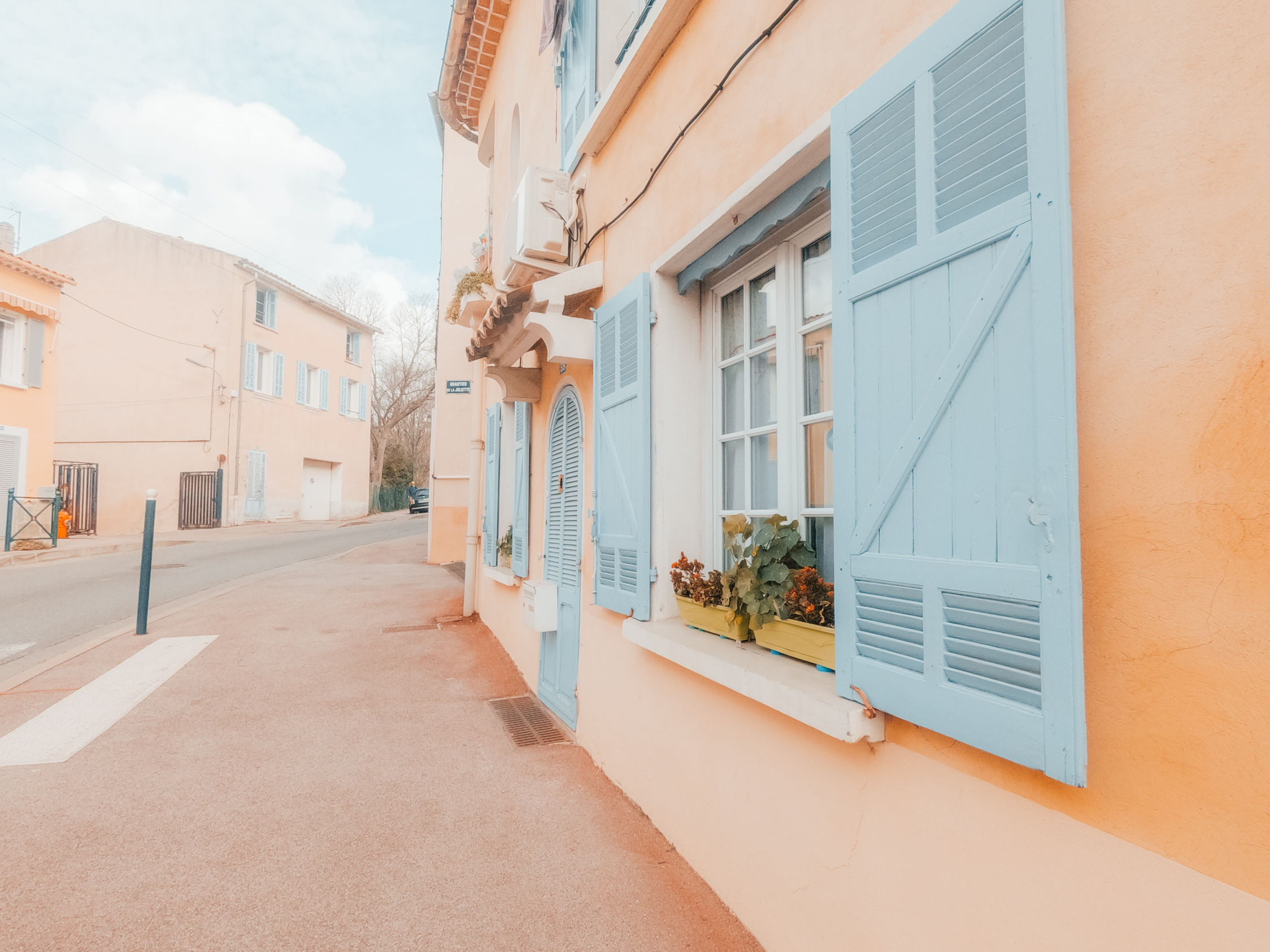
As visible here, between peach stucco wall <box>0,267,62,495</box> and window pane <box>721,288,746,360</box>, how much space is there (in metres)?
18.0

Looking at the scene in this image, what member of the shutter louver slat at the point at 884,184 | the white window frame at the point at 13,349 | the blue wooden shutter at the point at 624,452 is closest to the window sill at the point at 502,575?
the blue wooden shutter at the point at 624,452

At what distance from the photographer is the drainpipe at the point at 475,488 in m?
8.61

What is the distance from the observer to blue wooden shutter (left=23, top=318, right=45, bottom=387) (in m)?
15.6

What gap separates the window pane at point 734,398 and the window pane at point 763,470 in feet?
0.48

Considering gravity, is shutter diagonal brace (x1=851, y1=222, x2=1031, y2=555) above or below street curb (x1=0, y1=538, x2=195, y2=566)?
above

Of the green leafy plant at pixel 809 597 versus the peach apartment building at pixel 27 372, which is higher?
the peach apartment building at pixel 27 372

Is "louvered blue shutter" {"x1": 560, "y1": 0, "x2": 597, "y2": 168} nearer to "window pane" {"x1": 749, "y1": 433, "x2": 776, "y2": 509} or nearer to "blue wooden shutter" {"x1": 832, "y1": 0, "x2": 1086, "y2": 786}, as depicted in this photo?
"window pane" {"x1": 749, "y1": 433, "x2": 776, "y2": 509}

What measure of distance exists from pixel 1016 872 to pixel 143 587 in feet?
26.0

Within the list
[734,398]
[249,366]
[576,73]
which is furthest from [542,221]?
[249,366]

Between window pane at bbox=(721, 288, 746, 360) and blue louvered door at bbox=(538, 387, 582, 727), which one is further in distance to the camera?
blue louvered door at bbox=(538, 387, 582, 727)

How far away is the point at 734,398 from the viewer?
3121 millimetres

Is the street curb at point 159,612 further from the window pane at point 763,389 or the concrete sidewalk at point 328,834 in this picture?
the window pane at point 763,389

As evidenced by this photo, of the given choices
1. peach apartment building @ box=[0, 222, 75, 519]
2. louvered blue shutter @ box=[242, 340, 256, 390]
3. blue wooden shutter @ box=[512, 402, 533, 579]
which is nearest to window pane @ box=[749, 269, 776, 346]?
blue wooden shutter @ box=[512, 402, 533, 579]

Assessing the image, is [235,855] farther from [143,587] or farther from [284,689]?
[143,587]
